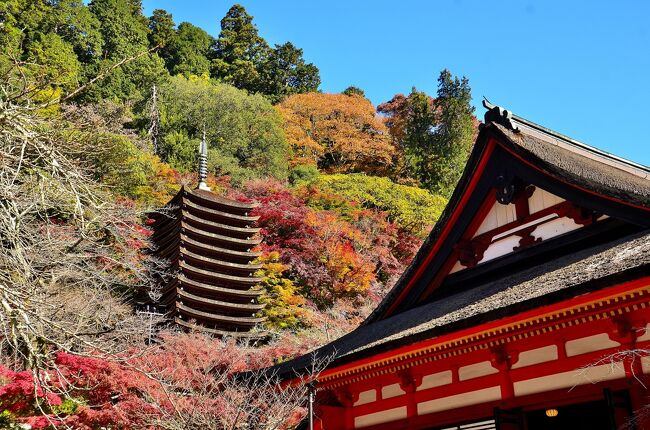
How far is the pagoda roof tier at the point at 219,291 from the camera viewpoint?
68.9ft

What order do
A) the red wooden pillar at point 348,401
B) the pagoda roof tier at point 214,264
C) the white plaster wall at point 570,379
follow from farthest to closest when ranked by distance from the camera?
the pagoda roof tier at point 214,264 → the red wooden pillar at point 348,401 → the white plaster wall at point 570,379

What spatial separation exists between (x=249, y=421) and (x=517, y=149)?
5.49 metres

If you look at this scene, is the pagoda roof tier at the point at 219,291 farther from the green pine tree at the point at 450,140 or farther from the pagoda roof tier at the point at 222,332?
the green pine tree at the point at 450,140

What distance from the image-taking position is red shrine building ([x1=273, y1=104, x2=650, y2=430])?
595cm

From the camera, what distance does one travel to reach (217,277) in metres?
22.0

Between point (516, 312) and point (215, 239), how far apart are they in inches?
705

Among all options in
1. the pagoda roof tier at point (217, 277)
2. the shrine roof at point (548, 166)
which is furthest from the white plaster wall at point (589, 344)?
the pagoda roof tier at point (217, 277)

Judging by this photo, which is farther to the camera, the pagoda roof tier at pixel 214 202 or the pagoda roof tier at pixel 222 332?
the pagoda roof tier at pixel 214 202

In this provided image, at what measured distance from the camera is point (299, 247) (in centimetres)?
2719

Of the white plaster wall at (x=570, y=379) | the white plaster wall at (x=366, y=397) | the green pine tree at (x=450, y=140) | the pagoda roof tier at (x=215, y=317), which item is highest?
the green pine tree at (x=450, y=140)

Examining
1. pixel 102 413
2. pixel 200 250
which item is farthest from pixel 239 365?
pixel 200 250

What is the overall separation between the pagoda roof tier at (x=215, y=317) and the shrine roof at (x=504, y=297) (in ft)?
38.5

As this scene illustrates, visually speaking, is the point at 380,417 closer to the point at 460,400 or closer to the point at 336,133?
the point at 460,400

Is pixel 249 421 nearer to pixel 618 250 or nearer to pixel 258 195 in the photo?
pixel 618 250
